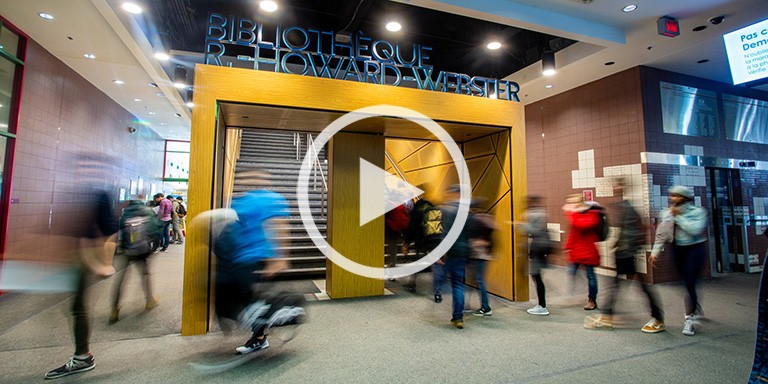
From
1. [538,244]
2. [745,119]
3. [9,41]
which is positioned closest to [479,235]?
[538,244]

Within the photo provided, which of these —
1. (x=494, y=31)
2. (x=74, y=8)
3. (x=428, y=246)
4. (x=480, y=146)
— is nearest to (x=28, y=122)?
(x=74, y=8)

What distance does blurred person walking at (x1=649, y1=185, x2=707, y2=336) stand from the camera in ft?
11.7

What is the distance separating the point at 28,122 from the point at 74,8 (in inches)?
84.3

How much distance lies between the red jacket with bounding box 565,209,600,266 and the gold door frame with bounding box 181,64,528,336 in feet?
2.22

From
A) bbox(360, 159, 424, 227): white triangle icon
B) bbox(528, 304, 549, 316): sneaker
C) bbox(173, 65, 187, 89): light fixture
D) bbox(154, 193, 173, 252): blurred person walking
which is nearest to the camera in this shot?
bbox(528, 304, 549, 316): sneaker

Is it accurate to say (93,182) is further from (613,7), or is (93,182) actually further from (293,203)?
(613,7)

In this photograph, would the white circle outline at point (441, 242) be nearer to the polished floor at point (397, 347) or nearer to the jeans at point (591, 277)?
the polished floor at point (397, 347)

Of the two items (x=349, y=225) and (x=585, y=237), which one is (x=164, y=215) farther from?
(x=585, y=237)

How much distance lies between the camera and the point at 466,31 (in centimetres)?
639

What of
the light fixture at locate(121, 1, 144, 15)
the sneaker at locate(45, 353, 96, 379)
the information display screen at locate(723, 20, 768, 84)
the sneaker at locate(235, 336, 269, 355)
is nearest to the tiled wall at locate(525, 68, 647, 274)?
the information display screen at locate(723, 20, 768, 84)

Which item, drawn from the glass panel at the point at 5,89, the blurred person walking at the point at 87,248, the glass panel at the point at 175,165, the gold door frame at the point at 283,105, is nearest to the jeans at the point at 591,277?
the gold door frame at the point at 283,105

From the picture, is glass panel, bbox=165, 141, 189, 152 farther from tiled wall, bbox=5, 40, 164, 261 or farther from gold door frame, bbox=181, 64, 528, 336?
gold door frame, bbox=181, 64, 528, 336

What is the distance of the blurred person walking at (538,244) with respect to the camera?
13.5ft

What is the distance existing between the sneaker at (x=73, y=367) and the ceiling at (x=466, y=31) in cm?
418
